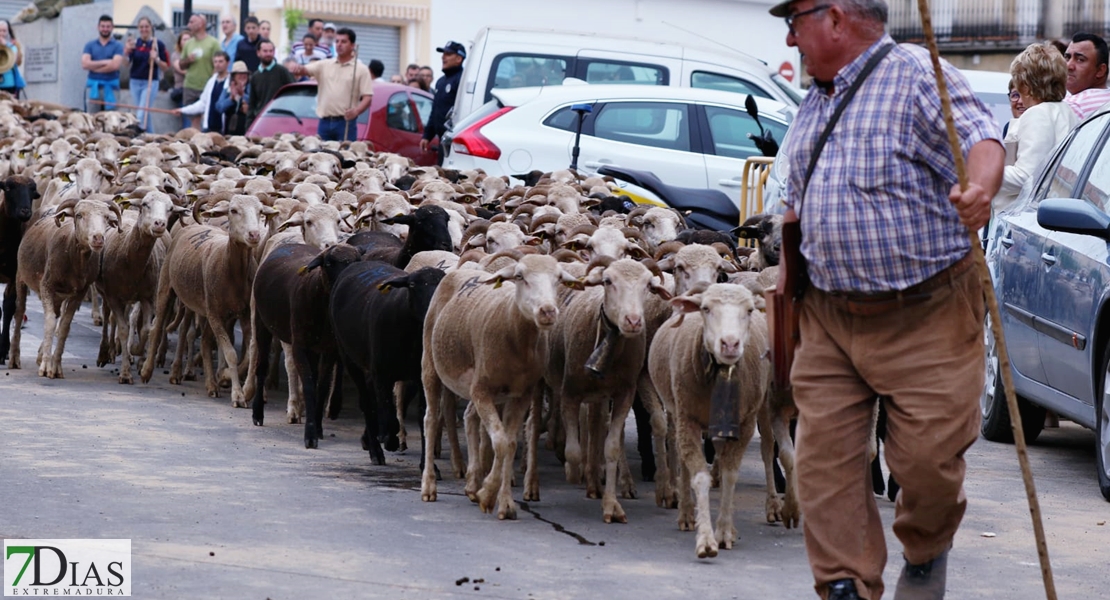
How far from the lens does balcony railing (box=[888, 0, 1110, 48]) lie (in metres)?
37.7

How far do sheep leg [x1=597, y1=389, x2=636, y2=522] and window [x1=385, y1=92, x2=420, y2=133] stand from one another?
1459cm

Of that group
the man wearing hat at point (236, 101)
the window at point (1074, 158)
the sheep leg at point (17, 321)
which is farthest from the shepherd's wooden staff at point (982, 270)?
the man wearing hat at point (236, 101)

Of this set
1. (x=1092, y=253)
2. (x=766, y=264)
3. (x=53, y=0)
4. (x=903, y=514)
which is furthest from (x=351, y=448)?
(x=53, y=0)

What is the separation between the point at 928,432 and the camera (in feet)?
16.1

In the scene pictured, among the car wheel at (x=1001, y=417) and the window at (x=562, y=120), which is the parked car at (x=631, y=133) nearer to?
the window at (x=562, y=120)

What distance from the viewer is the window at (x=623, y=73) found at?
18.2 m

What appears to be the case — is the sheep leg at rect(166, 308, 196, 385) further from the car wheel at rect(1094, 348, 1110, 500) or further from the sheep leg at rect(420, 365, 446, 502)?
the car wheel at rect(1094, 348, 1110, 500)

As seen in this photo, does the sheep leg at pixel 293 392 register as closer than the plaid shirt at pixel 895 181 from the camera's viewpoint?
No

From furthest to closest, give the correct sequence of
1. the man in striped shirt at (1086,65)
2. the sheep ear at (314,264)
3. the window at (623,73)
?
the window at (623,73) < the man in striped shirt at (1086,65) < the sheep ear at (314,264)

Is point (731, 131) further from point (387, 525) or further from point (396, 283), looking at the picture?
point (387, 525)

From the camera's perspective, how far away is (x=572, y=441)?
836 cm

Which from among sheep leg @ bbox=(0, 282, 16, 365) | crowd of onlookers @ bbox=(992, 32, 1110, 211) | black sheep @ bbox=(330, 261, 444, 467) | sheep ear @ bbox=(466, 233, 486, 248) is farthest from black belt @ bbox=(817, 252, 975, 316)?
sheep leg @ bbox=(0, 282, 16, 365)

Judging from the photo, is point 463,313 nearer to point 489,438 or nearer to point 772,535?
point 489,438

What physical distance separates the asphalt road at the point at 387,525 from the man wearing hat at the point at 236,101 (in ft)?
50.3
